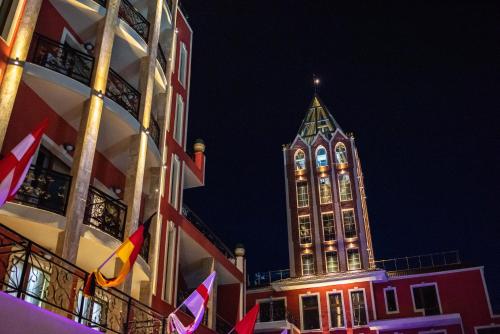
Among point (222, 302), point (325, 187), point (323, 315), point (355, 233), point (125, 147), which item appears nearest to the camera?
point (125, 147)

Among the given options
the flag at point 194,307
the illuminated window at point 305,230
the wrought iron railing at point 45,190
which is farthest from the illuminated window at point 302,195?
the wrought iron railing at point 45,190

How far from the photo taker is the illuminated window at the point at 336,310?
35.3 meters

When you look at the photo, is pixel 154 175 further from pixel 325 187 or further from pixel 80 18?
pixel 325 187

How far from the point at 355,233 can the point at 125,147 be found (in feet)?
84.8

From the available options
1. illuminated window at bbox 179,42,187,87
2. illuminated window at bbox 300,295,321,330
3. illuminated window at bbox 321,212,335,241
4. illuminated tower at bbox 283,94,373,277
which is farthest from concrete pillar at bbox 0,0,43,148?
illuminated window at bbox 321,212,335,241

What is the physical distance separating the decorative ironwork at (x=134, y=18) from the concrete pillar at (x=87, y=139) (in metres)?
1.28

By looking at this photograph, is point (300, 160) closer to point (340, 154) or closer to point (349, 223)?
point (340, 154)

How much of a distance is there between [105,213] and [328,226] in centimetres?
2794

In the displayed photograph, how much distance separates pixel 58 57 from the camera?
14.1m

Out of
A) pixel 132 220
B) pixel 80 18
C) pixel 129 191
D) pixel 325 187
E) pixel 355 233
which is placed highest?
pixel 325 187

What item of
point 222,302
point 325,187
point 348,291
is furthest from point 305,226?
point 222,302

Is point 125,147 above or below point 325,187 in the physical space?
below

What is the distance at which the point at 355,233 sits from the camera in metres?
38.8

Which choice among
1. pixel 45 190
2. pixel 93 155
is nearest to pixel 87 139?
pixel 93 155
